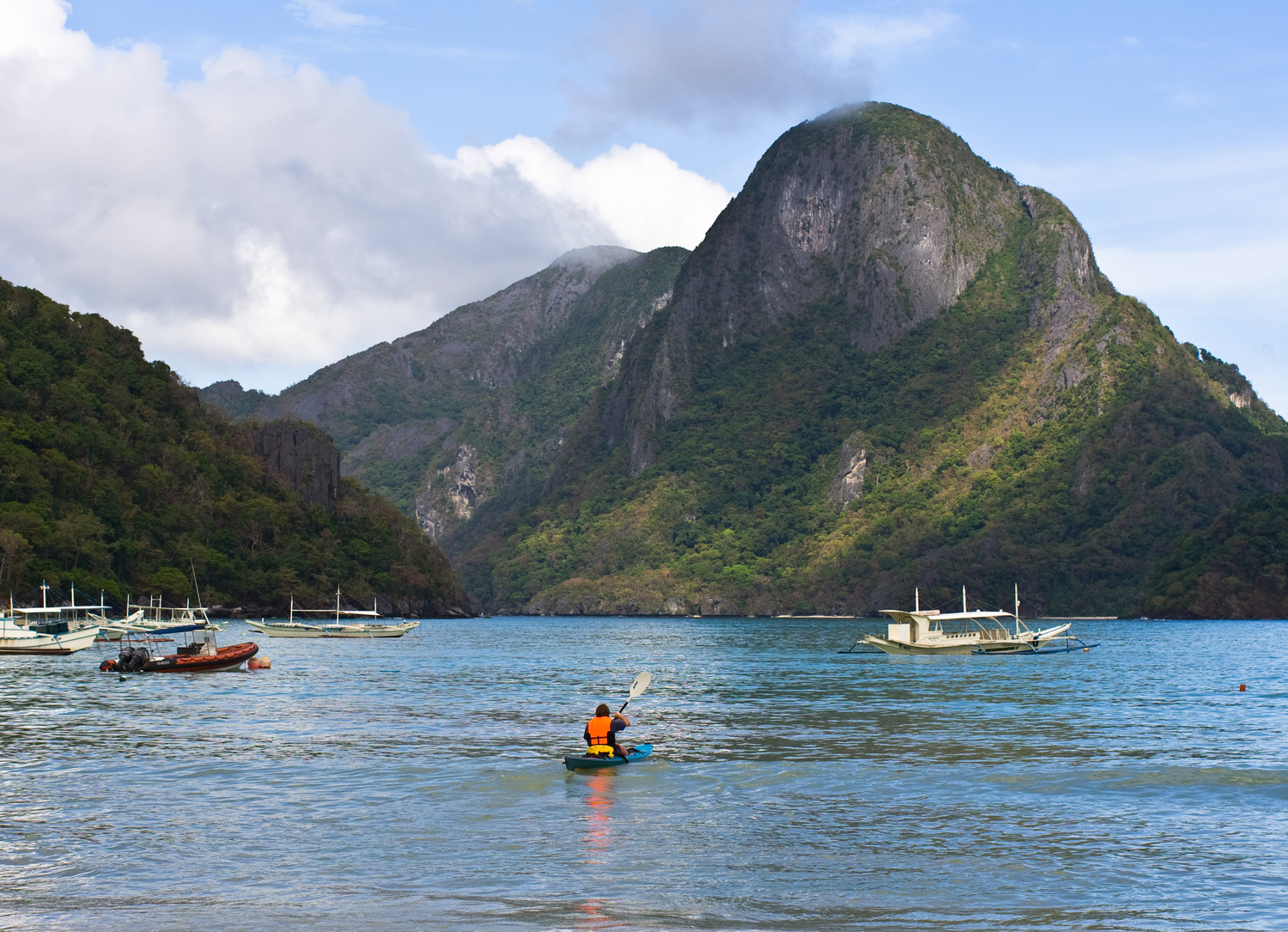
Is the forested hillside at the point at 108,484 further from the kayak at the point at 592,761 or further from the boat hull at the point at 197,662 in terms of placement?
the kayak at the point at 592,761

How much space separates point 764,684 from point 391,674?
1043 inches

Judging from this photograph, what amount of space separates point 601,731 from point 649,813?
6.68 metres

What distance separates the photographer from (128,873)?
23.6 metres

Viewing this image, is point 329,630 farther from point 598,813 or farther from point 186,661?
point 598,813

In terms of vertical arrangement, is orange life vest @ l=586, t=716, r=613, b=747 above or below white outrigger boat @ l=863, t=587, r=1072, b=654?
above

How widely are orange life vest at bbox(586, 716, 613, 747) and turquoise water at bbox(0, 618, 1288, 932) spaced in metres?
1.12

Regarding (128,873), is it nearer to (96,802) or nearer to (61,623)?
(96,802)

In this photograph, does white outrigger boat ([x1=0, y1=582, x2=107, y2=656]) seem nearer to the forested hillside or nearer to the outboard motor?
the forested hillside

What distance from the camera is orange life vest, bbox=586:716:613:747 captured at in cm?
3688

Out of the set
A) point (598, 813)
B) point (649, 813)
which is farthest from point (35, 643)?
point (649, 813)

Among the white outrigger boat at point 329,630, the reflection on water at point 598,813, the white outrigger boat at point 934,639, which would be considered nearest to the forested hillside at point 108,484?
the white outrigger boat at point 329,630

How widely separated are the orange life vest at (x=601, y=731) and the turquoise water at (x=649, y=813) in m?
1.12

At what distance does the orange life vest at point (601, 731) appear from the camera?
3688 centimetres

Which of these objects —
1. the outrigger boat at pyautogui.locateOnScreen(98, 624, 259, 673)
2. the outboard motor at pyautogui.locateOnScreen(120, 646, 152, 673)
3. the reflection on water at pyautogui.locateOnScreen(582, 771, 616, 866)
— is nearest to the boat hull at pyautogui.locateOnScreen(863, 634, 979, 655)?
the outrigger boat at pyautogui.locateOnScreen(98, 624, 259, 673)
